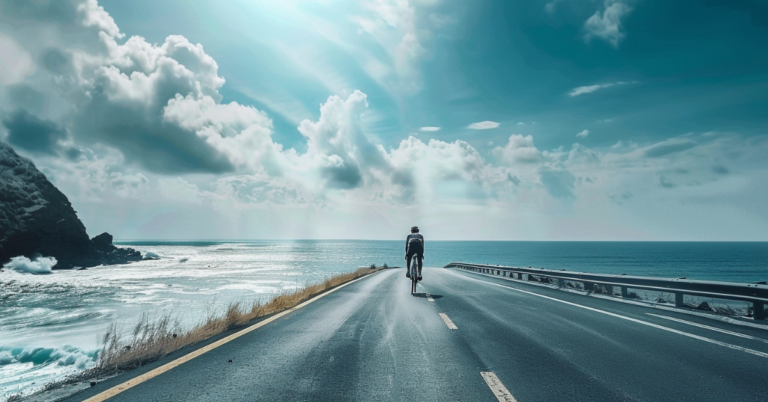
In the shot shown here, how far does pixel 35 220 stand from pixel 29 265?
804cm

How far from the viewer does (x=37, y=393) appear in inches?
157

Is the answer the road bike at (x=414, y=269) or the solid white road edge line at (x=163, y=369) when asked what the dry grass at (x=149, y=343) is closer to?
the solid white road edge line at (x=163, y=369)

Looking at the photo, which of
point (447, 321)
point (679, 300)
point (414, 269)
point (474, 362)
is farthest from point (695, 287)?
point (414, 269)

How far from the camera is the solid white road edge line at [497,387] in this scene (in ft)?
11.8

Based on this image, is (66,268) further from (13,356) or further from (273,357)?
(273,357)

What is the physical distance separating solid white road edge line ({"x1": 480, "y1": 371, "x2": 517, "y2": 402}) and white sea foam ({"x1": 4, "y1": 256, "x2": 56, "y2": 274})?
226 ft

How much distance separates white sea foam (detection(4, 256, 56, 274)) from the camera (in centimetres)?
5103

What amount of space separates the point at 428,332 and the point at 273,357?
3.00 m

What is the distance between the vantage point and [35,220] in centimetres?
5634

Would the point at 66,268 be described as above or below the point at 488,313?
below

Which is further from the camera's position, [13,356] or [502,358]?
[13,356]

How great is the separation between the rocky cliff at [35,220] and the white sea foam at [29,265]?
3.21 feet

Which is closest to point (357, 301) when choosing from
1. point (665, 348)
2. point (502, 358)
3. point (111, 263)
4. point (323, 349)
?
point (323, 349)

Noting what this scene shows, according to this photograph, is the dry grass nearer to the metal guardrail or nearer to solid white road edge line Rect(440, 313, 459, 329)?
solid white road edge line Rect(440, 313, 459, 329)
